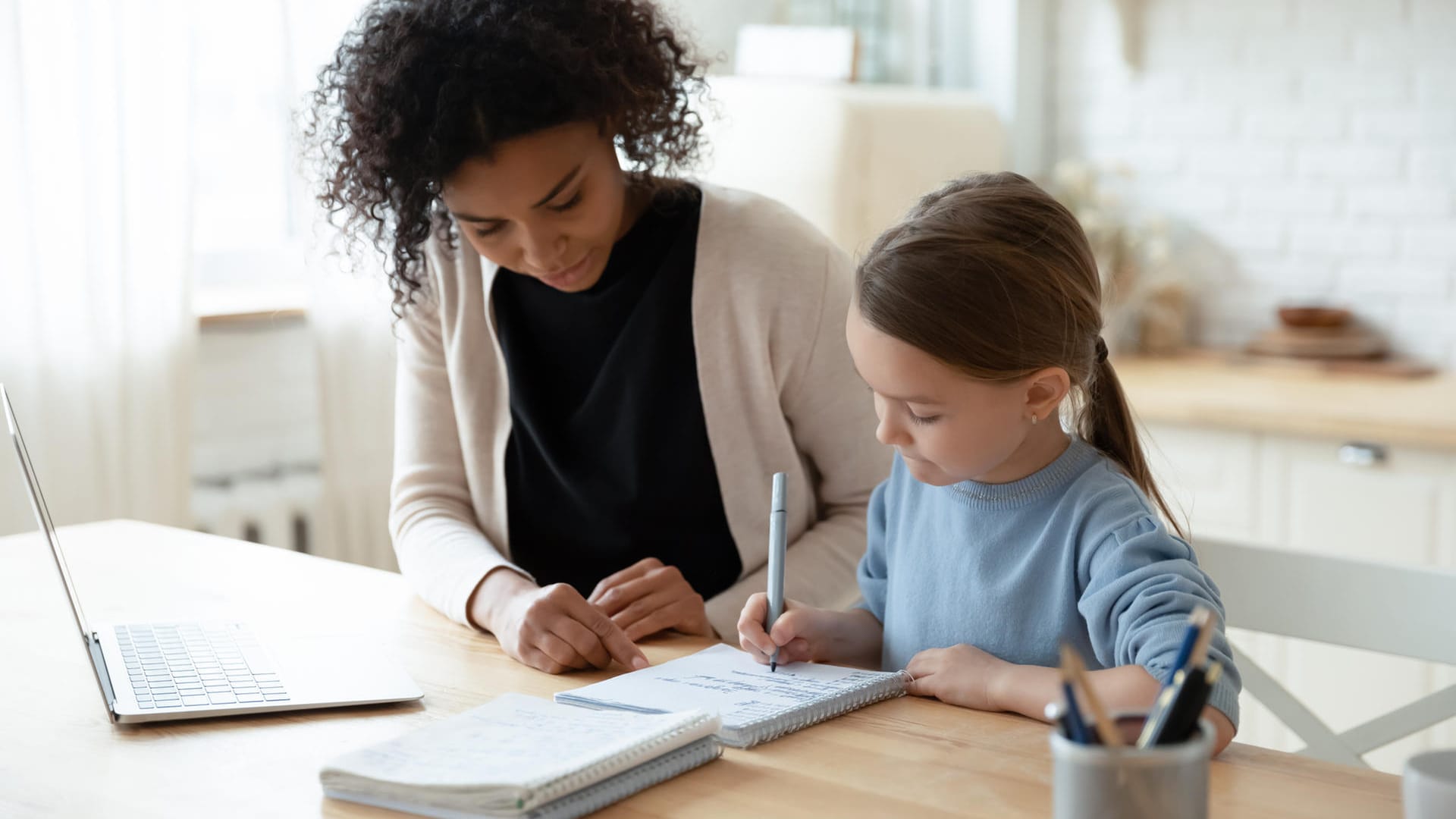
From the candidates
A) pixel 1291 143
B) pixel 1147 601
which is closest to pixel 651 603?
pixel 1147 601

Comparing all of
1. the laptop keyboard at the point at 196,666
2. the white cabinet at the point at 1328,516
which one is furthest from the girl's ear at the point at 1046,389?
the white cabinet at the point at 1328,516

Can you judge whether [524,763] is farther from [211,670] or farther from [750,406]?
[750,406]

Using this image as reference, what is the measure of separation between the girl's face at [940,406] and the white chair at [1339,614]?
32cm

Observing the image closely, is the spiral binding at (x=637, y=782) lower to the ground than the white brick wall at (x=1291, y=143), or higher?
lower

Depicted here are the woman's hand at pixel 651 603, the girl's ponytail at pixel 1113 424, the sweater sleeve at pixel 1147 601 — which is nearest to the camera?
the sweater sleeve at pixel 1147 601

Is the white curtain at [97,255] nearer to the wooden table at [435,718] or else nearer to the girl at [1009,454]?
the wooden table at [435,718]

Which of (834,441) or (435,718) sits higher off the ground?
(834,441)

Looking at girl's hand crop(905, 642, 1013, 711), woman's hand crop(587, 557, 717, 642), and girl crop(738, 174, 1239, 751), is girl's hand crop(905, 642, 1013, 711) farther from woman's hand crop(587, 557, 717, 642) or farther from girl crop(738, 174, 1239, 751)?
woman's hand crop(587, 557, 717, 642)

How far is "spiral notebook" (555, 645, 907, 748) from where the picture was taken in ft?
3.36

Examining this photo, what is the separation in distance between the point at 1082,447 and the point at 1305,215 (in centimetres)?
219

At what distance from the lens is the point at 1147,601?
100cm

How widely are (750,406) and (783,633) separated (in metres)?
0.44

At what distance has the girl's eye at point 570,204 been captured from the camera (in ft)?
4.64

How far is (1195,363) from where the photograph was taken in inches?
123
